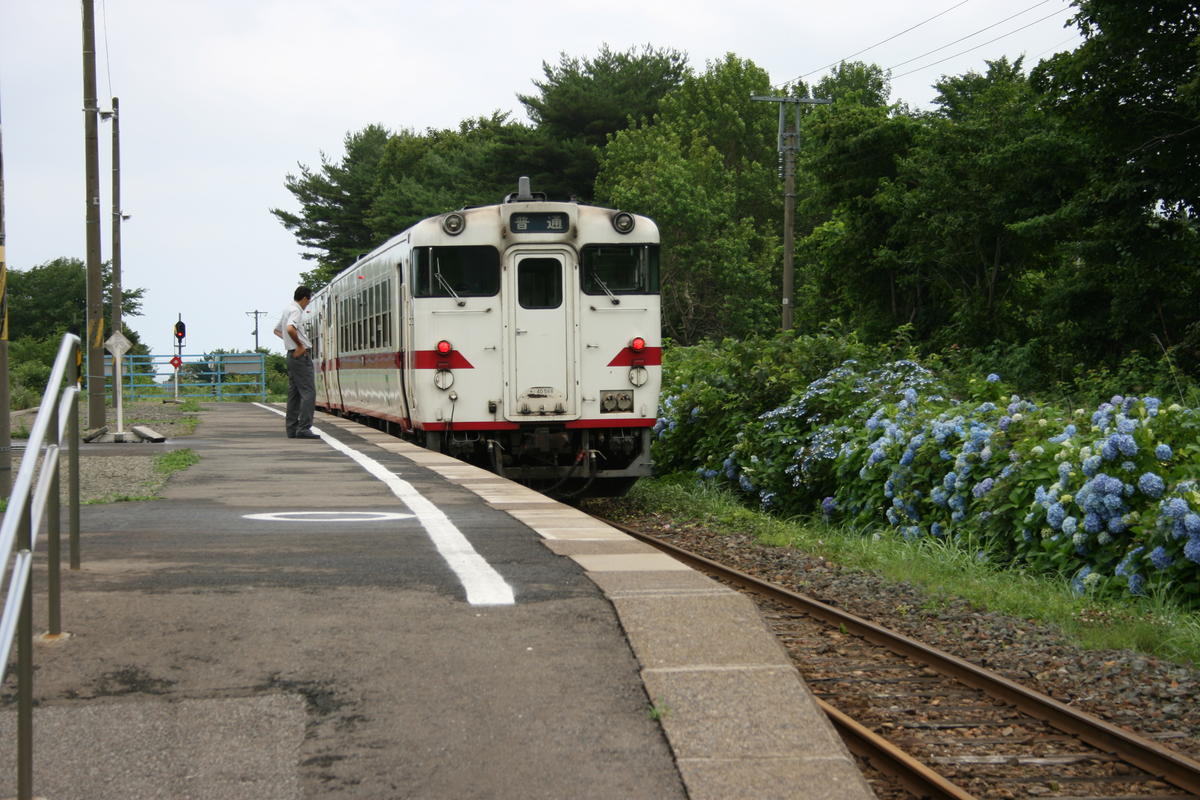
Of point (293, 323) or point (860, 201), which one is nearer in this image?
point (293, 323)

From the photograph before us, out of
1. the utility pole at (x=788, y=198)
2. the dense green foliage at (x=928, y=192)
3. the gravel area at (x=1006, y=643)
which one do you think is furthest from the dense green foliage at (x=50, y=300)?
the gravel area at (x=1006, y=643)

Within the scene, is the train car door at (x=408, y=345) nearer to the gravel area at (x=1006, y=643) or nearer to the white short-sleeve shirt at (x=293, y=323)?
the white short-sleeve shirt at (x=293, y=323)

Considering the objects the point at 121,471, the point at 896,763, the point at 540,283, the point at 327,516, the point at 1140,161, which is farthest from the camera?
the point at 1140,161

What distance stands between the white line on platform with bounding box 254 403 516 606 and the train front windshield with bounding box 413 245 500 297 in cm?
264

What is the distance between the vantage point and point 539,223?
14094 millimetres

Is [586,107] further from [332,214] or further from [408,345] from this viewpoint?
[408,345]

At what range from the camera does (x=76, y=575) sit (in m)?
6.39

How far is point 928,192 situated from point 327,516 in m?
28.0

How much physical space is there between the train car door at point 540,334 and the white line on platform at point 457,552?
2.53 metres

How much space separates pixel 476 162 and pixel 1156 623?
52.6 metres

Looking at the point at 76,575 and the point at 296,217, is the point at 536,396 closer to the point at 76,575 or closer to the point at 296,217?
the point at 76,575

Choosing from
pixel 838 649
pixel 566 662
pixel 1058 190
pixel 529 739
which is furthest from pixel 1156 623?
pixel 1058 190

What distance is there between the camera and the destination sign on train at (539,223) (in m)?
14.0

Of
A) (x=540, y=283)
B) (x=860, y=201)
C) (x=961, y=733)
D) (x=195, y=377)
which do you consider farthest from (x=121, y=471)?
(x=195, y=377)
